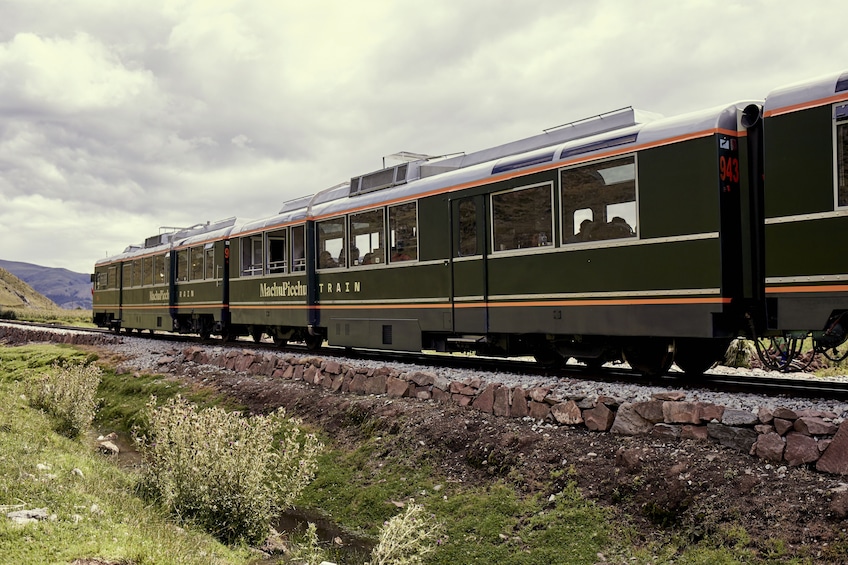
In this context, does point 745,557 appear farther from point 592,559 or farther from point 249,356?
point 249,356

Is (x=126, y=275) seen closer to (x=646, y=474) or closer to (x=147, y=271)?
(x=147, y=271)

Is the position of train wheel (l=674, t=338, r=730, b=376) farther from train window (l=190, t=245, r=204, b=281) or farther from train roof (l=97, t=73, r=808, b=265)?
train window (l=190, t=245, r=204, b=281)

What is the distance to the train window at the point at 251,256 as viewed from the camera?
1656cm

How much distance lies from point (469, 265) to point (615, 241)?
2652 millimetres

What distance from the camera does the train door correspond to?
10141 millimetres

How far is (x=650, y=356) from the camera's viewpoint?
872 cm

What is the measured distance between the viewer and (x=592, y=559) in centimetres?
544

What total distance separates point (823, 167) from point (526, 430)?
399 cm

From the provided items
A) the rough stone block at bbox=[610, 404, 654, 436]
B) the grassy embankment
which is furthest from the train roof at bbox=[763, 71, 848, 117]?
the grassy embankment

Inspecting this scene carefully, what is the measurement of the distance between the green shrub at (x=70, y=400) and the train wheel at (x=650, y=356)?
331 inches

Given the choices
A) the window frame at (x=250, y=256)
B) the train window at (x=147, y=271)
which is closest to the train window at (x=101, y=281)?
the train window at (x=147, y=271)

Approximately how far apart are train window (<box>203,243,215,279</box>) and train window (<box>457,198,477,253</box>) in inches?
417

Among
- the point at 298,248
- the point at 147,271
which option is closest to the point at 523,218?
the point at 298,248

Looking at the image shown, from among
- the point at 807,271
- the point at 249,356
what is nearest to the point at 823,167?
the point at 807,271
